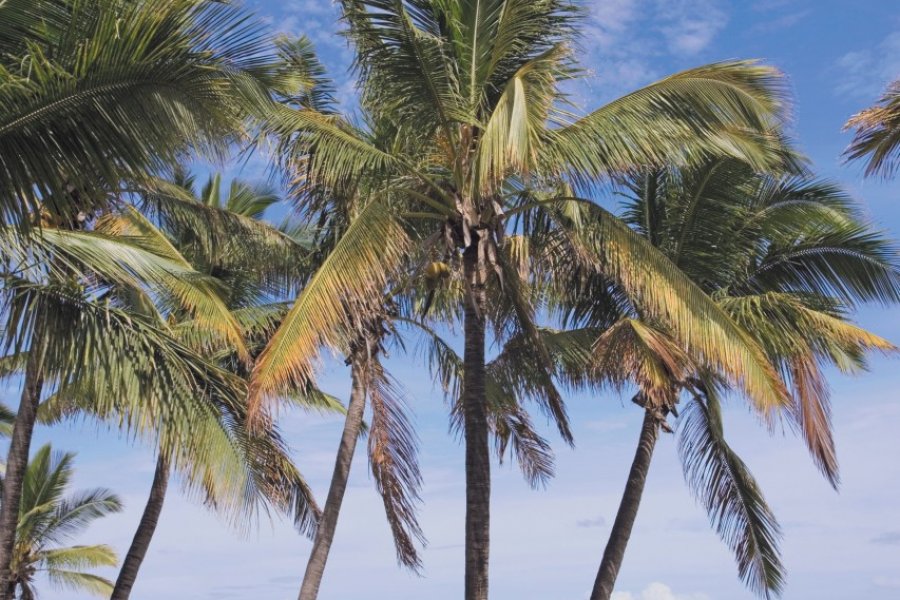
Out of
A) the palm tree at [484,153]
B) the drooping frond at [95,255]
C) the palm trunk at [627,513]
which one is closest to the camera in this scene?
the drooping frond at [95,255]

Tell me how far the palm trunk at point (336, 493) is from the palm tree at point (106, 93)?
883 centimetres

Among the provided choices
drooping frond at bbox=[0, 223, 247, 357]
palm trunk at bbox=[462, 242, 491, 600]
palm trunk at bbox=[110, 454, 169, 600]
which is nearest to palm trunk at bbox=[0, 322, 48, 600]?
drooping frond at bbox=[0, 223, 247, 357]

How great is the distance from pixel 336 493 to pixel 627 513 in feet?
14.4

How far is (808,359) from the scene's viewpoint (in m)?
11.9

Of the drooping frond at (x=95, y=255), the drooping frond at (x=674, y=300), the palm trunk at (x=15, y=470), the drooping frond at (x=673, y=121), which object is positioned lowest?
the palm trunk at (x=15, y=470)

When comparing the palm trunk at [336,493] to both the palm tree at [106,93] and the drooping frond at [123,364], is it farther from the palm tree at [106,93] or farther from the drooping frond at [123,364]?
the palm tree at [106,93]

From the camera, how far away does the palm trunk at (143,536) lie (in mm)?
15516

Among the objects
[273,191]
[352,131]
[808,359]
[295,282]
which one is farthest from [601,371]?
[273,191]

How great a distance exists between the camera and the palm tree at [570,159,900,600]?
527 inches

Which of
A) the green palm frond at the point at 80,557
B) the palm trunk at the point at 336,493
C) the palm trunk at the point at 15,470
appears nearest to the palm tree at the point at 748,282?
the palm trunk at the point at 336,493

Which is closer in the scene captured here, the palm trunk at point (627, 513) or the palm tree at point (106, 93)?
the palm tree at point (106, 93)

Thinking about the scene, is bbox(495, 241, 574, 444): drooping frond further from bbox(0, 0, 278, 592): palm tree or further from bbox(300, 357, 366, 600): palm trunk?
bbox(0, 0, 278, 592): palm tree

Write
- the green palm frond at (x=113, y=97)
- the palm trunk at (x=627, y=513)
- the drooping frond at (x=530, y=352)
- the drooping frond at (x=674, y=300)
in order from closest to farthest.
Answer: the green palm frond at (x=113, y=97) < the drooping frond at (x=674, y=300) < the drooping frond at (x=530, y=352) < the palm trunk at (x=627, y=513)

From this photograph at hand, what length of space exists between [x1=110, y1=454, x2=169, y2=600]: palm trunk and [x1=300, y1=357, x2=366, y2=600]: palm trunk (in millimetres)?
2645
